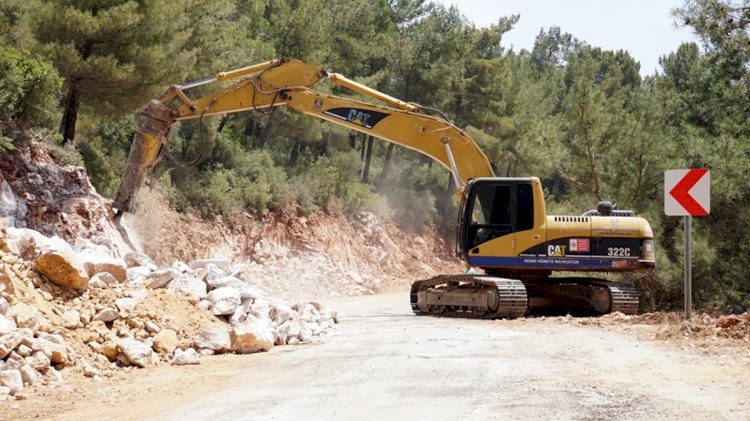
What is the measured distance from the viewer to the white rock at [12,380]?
8.34 m

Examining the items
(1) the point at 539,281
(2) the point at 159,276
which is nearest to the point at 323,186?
(1) the point at 539,281

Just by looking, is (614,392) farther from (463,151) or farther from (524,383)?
(463,151)

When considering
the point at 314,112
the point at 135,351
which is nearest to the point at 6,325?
the point at 135,351

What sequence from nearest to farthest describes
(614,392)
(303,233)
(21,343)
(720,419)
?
(720,419), (614,392), (21,343), (303,233)

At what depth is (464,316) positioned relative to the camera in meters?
16.8

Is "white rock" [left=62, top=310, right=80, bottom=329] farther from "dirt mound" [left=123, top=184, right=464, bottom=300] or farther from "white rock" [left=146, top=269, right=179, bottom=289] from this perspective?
"dirt mound" [left=123, top=184, right=464, bottom=300]

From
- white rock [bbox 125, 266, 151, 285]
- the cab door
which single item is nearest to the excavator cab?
the cab door

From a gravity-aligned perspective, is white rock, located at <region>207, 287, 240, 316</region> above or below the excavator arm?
below

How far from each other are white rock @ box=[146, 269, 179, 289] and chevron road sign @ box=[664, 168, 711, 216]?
23.3 feet

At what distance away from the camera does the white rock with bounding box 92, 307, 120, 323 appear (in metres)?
10.6

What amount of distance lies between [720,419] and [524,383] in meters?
2.09

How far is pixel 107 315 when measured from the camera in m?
10.7

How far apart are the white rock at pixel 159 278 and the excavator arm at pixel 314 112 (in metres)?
6.35

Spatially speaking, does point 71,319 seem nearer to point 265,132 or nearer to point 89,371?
point 89,371
